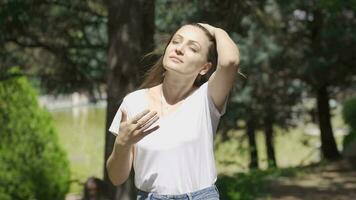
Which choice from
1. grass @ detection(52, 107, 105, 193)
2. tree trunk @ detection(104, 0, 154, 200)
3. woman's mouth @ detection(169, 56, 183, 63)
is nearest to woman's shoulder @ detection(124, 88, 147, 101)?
woman's mouth @ detection(169, 56, 183, 63)

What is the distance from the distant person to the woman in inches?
177

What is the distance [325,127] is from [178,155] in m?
→ 16.5

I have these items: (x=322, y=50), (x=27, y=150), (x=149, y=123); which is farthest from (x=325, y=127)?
(x=149, y=123)

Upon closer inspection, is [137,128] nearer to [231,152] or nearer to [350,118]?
[350,118]

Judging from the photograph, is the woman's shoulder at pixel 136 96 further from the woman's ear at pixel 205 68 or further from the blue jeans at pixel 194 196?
the blue jeans at pixel 194 196

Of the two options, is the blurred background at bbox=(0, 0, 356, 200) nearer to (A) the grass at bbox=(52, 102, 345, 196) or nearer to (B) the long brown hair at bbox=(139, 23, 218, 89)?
(A) the grass at bbox=(52, 102, 345, 196)

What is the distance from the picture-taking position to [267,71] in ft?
58.7

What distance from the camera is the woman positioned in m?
2.49

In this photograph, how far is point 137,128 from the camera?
7.84 ft

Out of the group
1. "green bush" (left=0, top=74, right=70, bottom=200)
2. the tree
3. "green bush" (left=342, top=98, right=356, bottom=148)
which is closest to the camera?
"green bush" (left=0, top=74, right=70, bottom=200)

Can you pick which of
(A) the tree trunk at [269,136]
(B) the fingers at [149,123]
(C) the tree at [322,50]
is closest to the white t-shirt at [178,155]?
(B) the fingers at [149,123]

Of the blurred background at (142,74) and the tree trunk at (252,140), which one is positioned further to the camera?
the tree trunk at (252,140)

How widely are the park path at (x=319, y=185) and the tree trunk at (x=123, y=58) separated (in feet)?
11.3

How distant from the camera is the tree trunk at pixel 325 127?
59.6 feet
